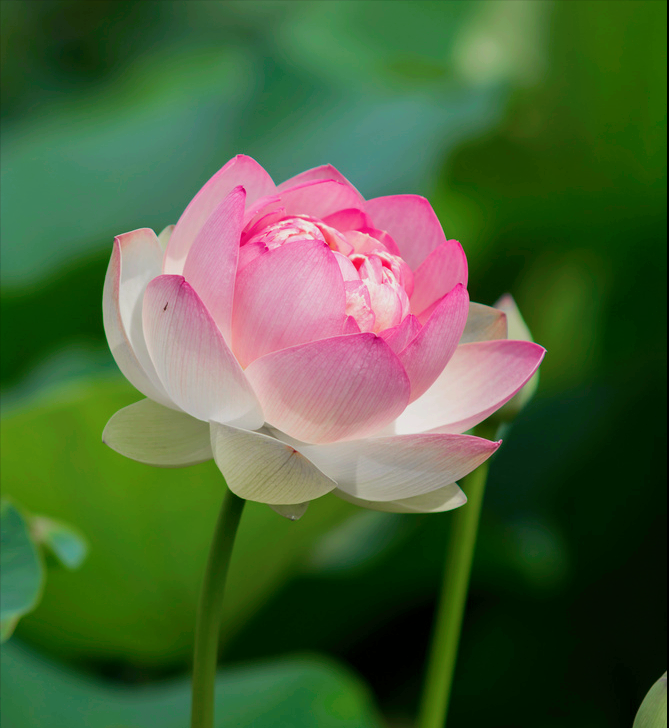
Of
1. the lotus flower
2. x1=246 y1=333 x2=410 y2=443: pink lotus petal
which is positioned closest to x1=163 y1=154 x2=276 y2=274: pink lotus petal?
the lotus flower

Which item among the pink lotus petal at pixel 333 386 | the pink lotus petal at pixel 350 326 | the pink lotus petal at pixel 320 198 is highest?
the pink lotus petal at pixel 320 198

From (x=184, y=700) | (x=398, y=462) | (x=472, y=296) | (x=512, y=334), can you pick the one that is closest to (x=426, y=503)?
(x=398, y=462)

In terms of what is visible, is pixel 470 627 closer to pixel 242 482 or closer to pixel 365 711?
pixel 365 711

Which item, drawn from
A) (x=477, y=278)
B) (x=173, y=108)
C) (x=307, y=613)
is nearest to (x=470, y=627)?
(x=307, y=613)

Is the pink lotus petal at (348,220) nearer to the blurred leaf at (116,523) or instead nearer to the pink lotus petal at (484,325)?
the pink lotus petal at (484,325)

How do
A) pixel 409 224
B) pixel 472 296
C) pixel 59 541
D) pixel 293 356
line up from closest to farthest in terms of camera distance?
pixel 293 356
pixel 409 224
pixel 59 541
pixel 472 296

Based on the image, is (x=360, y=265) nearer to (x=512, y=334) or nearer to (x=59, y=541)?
(x=512, y=334)

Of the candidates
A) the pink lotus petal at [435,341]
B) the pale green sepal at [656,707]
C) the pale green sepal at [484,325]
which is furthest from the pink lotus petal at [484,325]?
the pale green sepal at [656,707]
